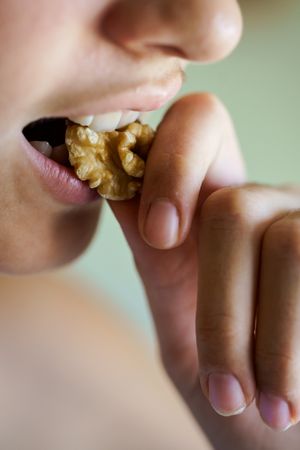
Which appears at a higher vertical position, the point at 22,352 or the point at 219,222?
the point at 219,222

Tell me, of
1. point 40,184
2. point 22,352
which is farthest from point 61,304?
point 40,184

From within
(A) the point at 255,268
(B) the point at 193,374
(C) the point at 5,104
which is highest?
(C) the point at 5,104

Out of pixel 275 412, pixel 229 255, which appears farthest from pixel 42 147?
pixel 275 412

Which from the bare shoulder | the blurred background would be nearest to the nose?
the bare shoulder

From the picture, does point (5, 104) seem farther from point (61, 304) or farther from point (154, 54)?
point (61, 304)

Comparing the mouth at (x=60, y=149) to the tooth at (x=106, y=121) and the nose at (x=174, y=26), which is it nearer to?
the tooth at (x=106, y=121)

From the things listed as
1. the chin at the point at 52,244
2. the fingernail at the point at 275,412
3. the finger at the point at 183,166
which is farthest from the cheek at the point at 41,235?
the fingernail at the point at 275,412
